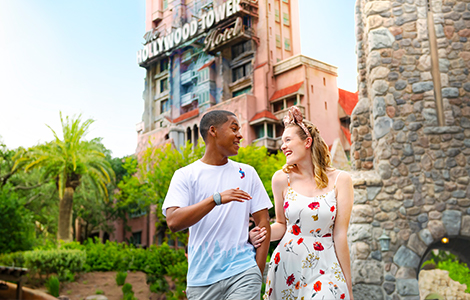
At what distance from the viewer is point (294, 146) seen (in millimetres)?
3980

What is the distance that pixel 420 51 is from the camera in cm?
1075

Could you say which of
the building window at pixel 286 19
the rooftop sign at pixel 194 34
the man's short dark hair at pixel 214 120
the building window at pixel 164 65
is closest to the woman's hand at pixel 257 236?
the man's short dark hair at pixel 214 120

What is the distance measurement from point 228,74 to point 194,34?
523 centimetres

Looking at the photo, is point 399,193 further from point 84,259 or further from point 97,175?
point 97,175

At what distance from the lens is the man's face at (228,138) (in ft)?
12.0

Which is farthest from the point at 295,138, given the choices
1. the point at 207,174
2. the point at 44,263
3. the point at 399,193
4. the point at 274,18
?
the point at 274,18

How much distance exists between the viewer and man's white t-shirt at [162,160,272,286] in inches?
132

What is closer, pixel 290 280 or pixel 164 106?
pixel 290 280

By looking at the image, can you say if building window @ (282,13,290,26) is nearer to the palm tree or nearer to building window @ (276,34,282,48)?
building window @ (276,34,282,48)

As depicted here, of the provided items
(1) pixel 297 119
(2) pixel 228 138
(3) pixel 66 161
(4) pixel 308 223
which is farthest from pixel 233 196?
(3) pixel 66 161

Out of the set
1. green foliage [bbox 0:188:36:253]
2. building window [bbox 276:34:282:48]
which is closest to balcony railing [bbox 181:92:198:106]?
building window [bbox 276:34:282:48]

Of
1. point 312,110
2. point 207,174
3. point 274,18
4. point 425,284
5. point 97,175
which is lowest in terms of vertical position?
point 425,284

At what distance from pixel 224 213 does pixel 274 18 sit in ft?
103

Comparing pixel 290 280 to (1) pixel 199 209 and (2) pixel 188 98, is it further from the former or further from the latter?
(2) pixel 188 98
